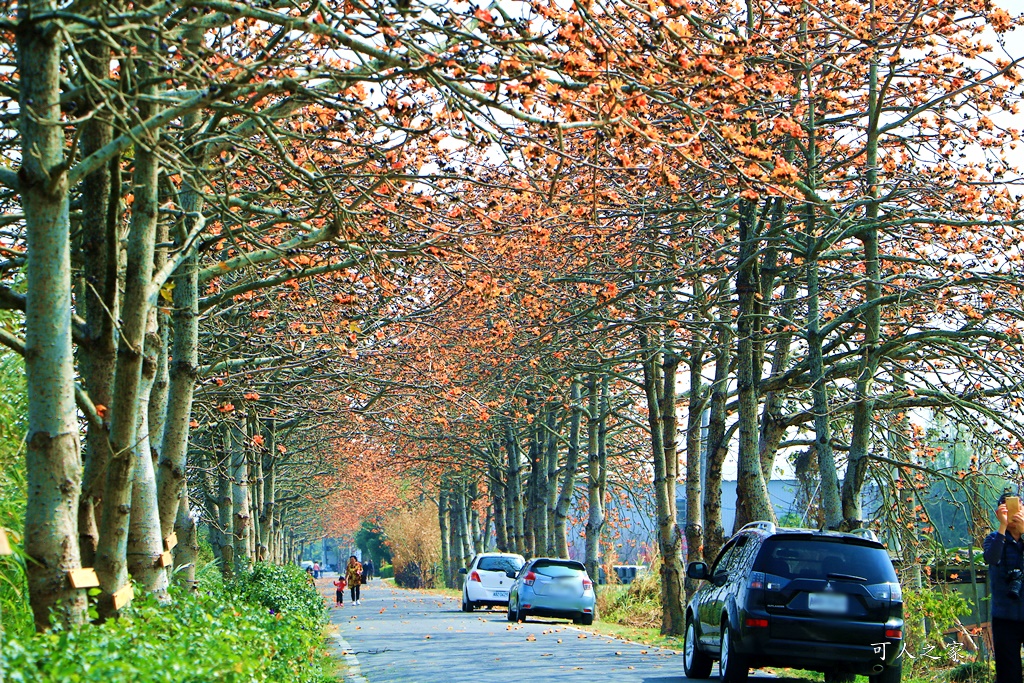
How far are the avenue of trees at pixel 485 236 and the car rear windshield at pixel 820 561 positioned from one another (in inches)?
126

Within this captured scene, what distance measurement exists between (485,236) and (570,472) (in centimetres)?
1882

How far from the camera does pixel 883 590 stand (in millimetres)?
11086

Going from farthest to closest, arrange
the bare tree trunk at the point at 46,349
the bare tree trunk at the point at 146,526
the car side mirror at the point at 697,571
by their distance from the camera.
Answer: the car side mirror at the point at 697,571 < the bare tree trunk at the point at 146,526 < the bare tree trunk at the point at 46,349

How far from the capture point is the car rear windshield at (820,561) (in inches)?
437

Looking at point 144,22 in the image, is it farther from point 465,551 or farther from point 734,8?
point 465,551

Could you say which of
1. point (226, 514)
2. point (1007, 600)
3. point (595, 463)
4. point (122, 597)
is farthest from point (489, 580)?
point (122, 597)

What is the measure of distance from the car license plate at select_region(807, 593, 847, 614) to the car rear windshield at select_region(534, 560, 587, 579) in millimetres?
15638

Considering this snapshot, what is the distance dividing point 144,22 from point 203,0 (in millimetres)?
790

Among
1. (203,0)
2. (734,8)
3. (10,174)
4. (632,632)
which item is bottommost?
(632,632)

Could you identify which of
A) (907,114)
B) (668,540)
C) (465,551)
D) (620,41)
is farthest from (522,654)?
(465,551)

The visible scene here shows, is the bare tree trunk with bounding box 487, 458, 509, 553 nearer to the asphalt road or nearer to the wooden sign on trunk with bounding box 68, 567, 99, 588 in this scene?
the asphalt road

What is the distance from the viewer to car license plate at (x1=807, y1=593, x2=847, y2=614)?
35.9 ft

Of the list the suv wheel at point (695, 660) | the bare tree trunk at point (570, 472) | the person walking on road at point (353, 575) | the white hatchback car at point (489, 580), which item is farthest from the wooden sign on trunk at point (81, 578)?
the person walking on road at point (353, 575)

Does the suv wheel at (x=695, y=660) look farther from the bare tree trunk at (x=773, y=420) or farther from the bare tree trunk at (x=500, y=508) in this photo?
the bare tree trunk at (x=500, y=508)
